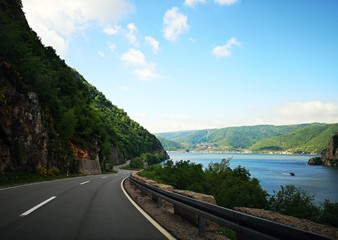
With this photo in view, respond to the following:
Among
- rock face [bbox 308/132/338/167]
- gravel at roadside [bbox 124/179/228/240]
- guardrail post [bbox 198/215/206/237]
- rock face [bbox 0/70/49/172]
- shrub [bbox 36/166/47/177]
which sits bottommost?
rock face [bbox 308/132/338/167]

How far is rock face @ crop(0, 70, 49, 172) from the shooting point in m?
23.1

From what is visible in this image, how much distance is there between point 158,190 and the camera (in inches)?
404

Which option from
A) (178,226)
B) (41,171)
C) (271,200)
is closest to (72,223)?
(178,226)

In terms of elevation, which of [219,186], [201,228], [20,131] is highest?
[20,131]

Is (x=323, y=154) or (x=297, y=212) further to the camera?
(x=323, y=154)

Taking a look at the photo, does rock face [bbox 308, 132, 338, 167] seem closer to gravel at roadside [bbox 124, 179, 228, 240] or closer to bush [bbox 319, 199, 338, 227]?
bush [bbox 319, 199, 338, 227]

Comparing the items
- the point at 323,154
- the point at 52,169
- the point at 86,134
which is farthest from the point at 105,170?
the point at 323,154

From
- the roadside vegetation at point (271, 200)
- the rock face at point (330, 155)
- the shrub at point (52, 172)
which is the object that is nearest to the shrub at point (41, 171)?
the shrub at point (52, 172)

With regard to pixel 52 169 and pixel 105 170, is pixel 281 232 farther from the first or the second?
pixel 105 170

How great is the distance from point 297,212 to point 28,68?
98.1 ft

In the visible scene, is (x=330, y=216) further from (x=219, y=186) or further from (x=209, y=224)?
(x=219, y=186)

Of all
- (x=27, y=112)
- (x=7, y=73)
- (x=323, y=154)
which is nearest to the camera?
(x=7, y=73)

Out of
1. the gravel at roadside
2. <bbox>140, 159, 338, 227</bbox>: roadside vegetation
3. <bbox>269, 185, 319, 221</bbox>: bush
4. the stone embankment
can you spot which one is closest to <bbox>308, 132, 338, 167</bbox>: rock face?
<bbox>140, 159, 338, 227</bbox>: roadside vegetation

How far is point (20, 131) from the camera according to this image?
1028 inches
